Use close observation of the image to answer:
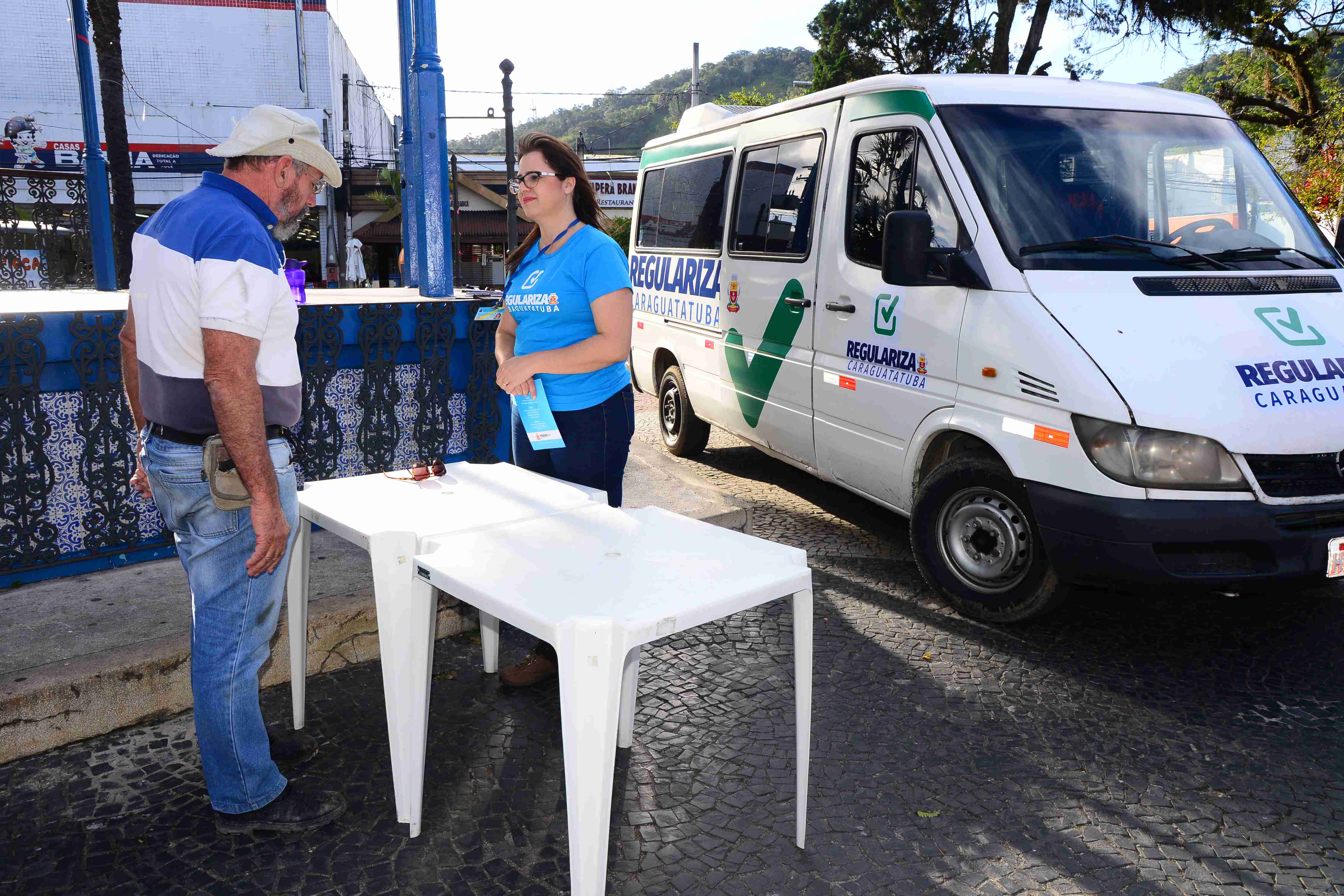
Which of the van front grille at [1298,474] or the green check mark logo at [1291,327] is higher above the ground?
the green check mark logo at [1291,327]

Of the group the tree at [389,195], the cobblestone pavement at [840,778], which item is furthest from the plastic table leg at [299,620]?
the tree at [389,195]

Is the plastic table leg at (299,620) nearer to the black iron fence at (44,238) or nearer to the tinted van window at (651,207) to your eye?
the tinted van window at (651,207)

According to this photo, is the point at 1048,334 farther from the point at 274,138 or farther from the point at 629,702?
the point at 274,138

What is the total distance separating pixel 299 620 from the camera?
3.28 metres

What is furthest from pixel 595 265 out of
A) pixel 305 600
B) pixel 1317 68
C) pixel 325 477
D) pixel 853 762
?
pixel 1317 68

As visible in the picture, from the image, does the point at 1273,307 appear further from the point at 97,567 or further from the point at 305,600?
the point at 97,567

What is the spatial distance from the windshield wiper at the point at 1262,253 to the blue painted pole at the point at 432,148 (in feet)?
12.6

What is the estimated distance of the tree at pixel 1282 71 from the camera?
54.6 ft

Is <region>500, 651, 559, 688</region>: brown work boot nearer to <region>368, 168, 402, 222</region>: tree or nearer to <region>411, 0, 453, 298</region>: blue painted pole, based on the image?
<region>411, 0, 453, 298</region>: blue painted pole

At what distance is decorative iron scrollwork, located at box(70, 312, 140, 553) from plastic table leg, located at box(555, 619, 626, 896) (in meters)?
2.94

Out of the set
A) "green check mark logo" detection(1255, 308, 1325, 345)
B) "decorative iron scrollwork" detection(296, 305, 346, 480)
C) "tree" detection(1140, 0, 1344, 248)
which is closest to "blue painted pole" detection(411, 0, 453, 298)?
"decorative iron scrollwork" detection(296, 305, 346, 480)

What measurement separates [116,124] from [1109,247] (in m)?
11.5

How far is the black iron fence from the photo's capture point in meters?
12.6

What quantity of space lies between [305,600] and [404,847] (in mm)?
961
